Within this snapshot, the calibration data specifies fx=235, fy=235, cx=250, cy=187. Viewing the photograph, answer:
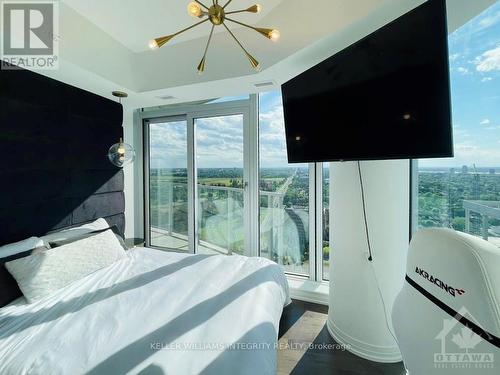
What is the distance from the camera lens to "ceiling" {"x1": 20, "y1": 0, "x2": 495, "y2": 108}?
156 cm

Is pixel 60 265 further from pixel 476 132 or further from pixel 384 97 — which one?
pixel 476 132

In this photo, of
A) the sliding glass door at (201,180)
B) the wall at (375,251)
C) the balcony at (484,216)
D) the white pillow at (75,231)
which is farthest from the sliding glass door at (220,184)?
the balcony at (484,216)

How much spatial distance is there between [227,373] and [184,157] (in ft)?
9.66

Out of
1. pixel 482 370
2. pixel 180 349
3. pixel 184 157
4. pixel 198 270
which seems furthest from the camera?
pixel 184 157

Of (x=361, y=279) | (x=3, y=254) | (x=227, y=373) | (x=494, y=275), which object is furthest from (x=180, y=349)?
(x=3, y=254)

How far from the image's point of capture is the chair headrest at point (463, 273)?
604 mm

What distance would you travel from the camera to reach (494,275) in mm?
617

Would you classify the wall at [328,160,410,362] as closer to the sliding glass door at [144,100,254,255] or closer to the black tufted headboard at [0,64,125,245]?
the sliding glass door at [144,100,254,255]

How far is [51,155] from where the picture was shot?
220 centimetres

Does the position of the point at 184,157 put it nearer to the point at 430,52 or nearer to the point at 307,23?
the point at 307,23

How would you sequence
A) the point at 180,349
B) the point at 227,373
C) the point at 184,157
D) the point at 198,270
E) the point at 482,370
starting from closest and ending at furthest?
the point at 482,370, the point at 227,373, the point at 180,349, the point at 198,270, the point at 184,157
